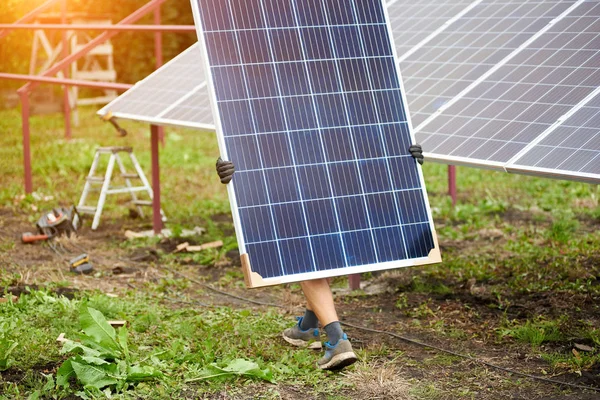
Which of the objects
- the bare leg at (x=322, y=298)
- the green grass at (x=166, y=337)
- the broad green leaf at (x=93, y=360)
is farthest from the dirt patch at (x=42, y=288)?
the bare leg at (x=322, y=298)

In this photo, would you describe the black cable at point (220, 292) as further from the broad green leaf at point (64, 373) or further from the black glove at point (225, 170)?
the broad green leaf at point (64, 373)

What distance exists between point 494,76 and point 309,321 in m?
2.40

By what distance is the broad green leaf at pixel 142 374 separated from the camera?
498cm

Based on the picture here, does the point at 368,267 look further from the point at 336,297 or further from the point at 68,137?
the point at 68,137

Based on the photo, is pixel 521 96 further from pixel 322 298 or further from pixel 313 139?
pixel 322 298

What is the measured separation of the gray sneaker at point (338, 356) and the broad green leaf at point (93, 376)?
48.1 inches

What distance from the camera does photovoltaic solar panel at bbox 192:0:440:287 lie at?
199 inches

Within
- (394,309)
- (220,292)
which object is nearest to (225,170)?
(394,309)

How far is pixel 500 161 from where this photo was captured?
18.7 feet

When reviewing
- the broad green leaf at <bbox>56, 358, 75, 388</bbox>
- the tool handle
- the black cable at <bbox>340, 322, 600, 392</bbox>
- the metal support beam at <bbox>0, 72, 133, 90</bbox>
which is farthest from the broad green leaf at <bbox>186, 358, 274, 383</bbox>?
the metal support beam at <bbox>0, 72, 133, 90</bbox>

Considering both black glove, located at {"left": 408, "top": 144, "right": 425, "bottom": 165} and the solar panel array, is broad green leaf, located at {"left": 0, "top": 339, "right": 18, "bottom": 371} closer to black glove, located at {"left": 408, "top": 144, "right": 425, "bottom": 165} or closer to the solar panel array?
black glove, located at {"left": 408, "top": 144, "right": 425, "bottom": 165}

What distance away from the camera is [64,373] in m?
4.93

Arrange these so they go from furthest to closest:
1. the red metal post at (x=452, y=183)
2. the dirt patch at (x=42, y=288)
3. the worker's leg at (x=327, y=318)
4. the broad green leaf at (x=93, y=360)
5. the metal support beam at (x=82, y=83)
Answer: the red metal post at (x=452, y=183), the metal support beam at (x=82, y=83), the dirt patch at (x=42, y=288), the worker's leg at (x=327, y=318), the broad green leaf at (x=93, y=360)

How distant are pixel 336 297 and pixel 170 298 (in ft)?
4.31
